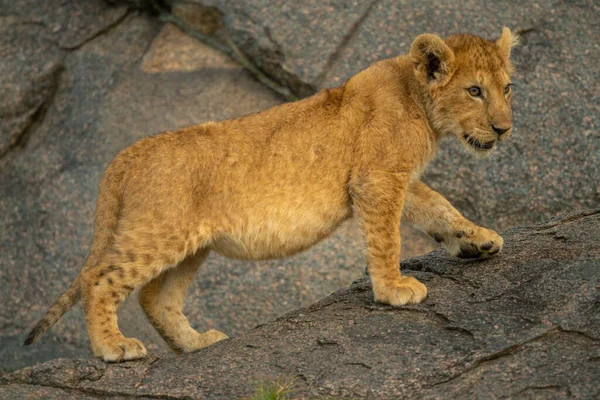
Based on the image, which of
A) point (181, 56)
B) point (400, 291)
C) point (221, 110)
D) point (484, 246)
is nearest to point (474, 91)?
point (484, 246)

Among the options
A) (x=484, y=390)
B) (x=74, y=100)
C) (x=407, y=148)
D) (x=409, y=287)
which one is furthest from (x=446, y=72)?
(x=74, y=100)

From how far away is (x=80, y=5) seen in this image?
34.9 ft

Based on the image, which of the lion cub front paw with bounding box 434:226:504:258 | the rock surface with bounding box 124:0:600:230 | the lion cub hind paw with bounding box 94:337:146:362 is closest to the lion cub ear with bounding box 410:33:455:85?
the lion cub front paw with bounding box 434:226:504:258

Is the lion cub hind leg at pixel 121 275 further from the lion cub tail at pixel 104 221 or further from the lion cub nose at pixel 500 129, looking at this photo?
the lion cub nose at pixel 500 129

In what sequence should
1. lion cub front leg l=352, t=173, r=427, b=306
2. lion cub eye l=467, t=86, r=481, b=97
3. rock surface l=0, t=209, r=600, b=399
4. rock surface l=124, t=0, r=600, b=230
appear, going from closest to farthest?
rock surface l=0, t=209, r=600, b=399
lion cub front leg l=352, t=173, r=427, b=306
lion cub eye l=467, t=86, r=481, b=97
rock surface l=124, t=0, r=600, b=230

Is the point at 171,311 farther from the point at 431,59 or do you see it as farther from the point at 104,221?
the point at 431,59

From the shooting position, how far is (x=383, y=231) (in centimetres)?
633

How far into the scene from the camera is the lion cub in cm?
629

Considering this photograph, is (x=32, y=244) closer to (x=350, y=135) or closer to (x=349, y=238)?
(x=349, y=238)

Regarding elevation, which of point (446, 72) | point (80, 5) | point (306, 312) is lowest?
point (80, 5)

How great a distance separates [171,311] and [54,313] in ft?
2.78

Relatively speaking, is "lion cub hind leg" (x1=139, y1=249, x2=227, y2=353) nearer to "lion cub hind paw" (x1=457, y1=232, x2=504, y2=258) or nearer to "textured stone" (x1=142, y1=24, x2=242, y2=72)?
"lion cub hind paw" (x1=457, y1=232, x2=504, y2=258)

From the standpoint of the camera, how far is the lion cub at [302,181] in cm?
629

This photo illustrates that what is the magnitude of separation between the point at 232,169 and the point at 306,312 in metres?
1.06
